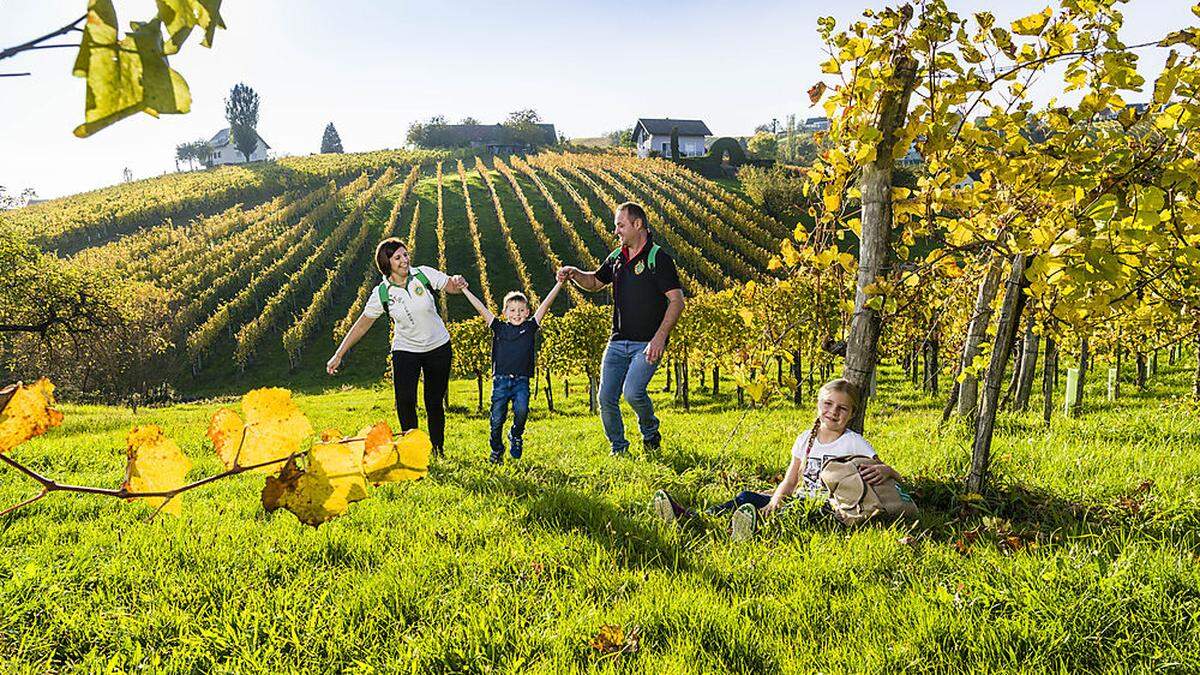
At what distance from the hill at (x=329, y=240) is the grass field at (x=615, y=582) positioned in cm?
2982

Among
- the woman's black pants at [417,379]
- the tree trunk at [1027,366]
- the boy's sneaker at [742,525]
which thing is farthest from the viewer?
the tree trunk at [1027,366]

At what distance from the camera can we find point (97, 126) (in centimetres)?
56

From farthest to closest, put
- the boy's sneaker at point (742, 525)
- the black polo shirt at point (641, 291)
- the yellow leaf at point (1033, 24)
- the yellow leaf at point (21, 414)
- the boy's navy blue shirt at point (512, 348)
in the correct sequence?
the boy's navy blue shirt at point (512, 348) < the black polo shirt at point (641, 291) < the boy's sneaker at point (742, 525) < the yellow leaf at point (1033, 24) < the yellow leaf at point (21, 414)

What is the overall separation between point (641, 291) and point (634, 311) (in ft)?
0.60

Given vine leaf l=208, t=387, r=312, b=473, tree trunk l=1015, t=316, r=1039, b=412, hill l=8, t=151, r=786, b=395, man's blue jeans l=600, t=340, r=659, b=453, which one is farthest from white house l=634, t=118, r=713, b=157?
vine leaf l=208, t=387, r=312, b=473

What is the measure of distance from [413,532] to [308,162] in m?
87.1

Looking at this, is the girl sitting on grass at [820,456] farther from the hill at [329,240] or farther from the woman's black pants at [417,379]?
the hill at [329,240]

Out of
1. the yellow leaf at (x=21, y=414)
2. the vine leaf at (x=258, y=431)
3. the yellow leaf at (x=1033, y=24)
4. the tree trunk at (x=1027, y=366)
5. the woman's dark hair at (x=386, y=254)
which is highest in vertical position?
the yellow leaf at (x=1033, y=24)

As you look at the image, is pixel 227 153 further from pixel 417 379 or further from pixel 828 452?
pixel 828 452

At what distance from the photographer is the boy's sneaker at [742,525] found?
3.33 m

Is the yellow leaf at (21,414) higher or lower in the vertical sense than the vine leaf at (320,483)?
higher

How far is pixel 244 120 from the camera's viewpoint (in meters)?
86.4

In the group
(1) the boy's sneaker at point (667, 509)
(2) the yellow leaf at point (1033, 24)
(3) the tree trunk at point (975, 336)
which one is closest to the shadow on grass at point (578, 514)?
(1) the boy's sneaker at point (667, 509)

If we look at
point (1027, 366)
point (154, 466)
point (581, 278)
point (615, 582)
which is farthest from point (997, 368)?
point (1027, 366)
